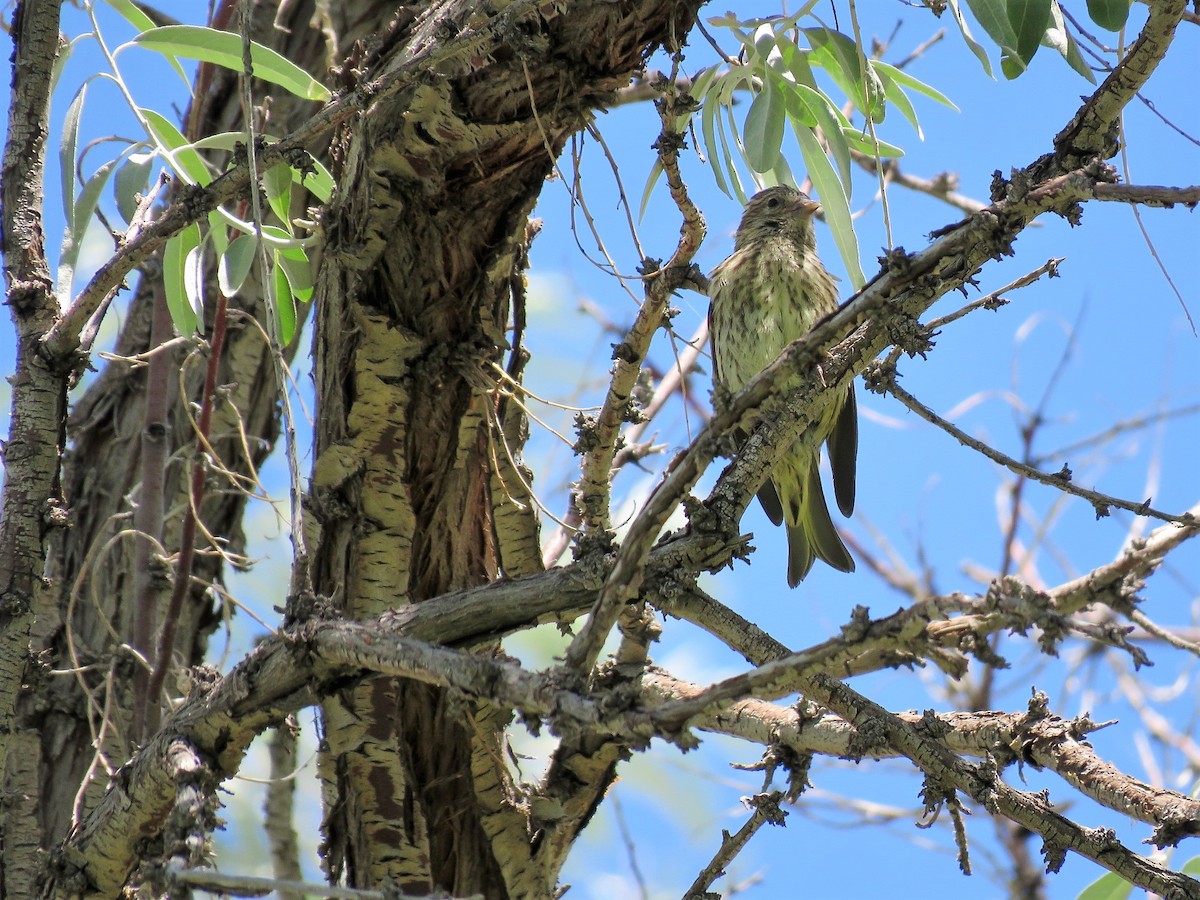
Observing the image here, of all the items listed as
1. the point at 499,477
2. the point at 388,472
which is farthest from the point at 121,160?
the point at 499,477

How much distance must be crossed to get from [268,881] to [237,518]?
2.58 meters

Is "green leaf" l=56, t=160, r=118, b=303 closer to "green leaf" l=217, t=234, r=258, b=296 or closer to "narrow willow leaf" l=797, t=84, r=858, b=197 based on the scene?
"green leaf" l=217, t=234, r=258, b=296

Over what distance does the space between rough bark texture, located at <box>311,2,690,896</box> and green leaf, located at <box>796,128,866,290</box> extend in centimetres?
49

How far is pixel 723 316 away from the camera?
452 cm

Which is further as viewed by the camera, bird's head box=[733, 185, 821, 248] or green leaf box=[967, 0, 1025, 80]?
bird's head box=[733, 185, 821, 248]

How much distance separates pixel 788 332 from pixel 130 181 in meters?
2.35

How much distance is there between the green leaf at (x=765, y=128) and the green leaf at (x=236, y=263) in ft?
3.70

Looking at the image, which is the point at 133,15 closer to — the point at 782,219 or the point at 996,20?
the point at 996,20

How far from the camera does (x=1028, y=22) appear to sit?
215cm

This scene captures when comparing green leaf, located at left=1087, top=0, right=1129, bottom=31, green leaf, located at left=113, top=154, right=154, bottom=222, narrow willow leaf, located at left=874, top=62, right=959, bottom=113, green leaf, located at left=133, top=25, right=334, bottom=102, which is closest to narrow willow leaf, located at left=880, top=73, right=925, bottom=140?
narrow willow leaf, located at left=874, top=62, right=959, bottom=113

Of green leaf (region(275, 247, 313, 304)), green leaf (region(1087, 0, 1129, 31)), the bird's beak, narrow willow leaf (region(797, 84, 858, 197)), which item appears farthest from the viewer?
the bird's beak

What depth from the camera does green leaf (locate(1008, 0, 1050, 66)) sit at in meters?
2.14

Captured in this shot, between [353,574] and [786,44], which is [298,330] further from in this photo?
[786,44]

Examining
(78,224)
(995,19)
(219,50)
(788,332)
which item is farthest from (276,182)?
(788,332)
